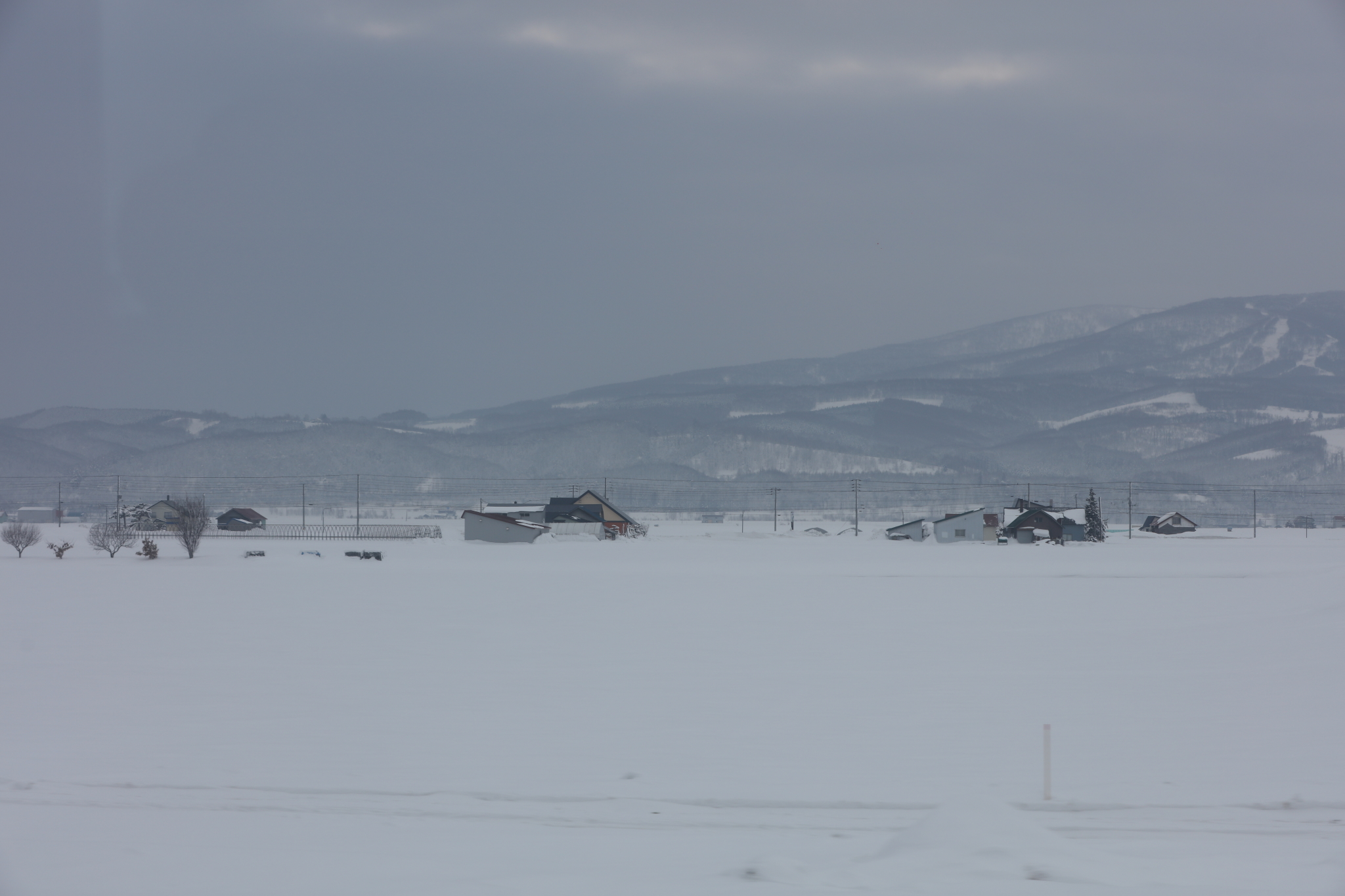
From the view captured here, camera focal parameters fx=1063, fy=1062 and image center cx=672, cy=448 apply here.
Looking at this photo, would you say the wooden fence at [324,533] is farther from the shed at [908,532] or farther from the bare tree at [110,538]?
the shed at [908,532]

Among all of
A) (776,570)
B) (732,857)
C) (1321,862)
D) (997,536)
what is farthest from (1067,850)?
(997,536)

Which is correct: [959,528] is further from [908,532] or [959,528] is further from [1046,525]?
[1046,525]

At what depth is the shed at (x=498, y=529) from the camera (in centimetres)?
8931

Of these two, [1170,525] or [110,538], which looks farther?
[1170,525]

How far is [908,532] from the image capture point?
4077 inches

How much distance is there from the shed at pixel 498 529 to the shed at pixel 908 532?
1291 inches

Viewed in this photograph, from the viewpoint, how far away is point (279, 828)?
11.6m

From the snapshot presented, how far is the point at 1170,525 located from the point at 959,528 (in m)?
29.7

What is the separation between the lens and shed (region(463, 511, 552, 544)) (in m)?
89.3

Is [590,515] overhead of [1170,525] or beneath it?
overhead

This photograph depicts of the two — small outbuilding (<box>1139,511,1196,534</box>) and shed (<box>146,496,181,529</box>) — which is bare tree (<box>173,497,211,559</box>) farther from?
small outbuilding (<box>1139,511,1196,534</box>)

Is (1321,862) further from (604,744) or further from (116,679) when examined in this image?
(116,679)

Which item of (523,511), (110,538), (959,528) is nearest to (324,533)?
(523,511)

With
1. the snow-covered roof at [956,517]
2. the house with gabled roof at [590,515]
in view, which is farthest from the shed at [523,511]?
the snow-covered roof at [956,517]
